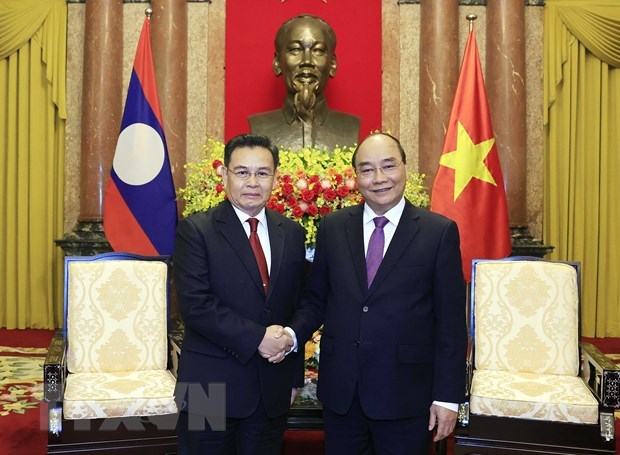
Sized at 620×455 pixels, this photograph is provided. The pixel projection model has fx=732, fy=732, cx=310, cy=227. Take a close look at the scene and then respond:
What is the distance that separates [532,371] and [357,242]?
162cm

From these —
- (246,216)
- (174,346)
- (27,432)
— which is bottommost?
(27,432)

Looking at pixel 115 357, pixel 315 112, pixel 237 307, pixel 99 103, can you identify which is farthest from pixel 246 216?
pixel 99 103

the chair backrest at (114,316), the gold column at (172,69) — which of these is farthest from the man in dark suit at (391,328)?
the gold column at (172,69)

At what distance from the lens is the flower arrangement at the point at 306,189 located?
382cm

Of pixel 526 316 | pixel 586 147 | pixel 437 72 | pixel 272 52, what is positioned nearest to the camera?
pixel 526 316

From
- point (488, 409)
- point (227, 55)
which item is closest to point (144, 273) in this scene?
point (488, 409)

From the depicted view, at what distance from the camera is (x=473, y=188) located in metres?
4.62

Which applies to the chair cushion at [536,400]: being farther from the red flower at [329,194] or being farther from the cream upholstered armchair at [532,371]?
the red flower at [329,194]

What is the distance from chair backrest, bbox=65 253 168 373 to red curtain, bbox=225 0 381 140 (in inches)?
109

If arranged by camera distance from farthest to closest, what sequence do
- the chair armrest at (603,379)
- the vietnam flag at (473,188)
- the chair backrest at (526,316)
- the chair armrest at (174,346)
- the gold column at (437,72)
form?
the gold column at (437,72) < the vietnam flag at (473,188) < the chair backrest at (526,316) < the chair armrest at (174,346) < the chair armrest at (603,379)

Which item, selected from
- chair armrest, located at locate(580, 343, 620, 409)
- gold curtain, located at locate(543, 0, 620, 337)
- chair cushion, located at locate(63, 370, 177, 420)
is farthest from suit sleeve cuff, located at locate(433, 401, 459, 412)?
gold curtain, located at locate(543, 0, 620, 337)

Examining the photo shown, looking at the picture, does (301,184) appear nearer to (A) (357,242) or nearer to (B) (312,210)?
(B) (312,210)

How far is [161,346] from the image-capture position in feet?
11.1

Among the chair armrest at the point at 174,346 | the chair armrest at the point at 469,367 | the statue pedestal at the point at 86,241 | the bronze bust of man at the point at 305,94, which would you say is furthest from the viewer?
the statue pedestal at the point at 86,241
